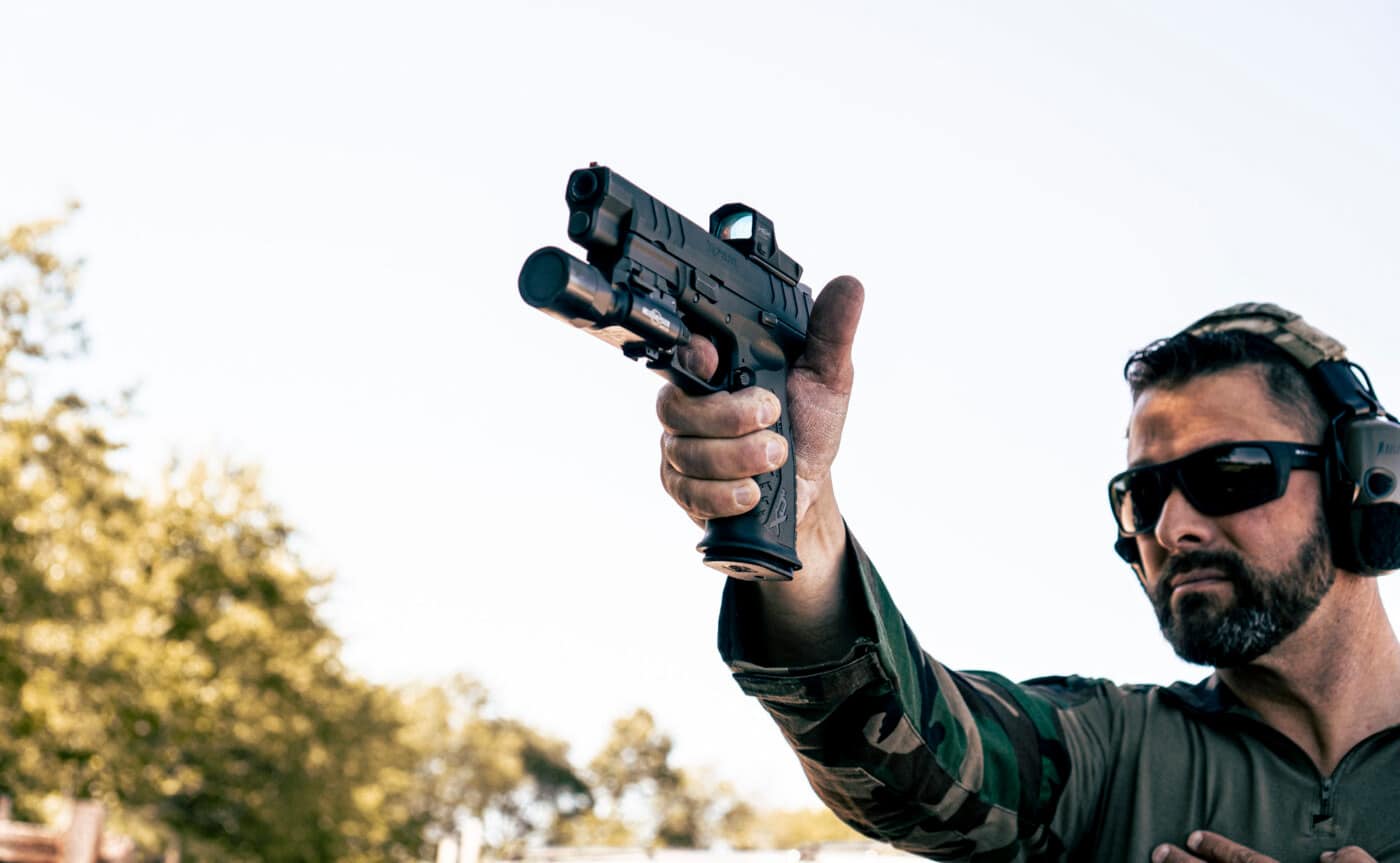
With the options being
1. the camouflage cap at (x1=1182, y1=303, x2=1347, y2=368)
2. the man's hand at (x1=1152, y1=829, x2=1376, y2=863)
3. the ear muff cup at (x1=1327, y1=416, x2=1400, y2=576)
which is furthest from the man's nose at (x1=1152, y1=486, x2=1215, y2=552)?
the man's hand at (x1=1152, y1=829, x2=1376, y2=863)

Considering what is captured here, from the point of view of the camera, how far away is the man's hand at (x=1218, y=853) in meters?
3.06

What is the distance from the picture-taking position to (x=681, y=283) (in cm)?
268

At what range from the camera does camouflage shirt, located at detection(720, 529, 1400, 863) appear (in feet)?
9.66

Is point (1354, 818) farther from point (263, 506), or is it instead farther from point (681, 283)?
point (263, 506)

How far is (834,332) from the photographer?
9.50 ft

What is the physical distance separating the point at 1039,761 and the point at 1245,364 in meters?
1.26

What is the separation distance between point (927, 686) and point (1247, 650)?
896mm

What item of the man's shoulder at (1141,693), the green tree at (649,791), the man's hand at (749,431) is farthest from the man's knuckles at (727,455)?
the green tree at (649,791)

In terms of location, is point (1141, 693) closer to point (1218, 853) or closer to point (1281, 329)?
point (1218, 853)

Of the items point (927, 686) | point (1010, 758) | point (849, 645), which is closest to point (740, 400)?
point (849, 645)

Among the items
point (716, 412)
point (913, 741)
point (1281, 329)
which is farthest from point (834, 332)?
point (1281, 329)

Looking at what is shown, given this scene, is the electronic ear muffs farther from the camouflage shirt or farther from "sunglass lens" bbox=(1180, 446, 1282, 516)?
the camouflage shirt

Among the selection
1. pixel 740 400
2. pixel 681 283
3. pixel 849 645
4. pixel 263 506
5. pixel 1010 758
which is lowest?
pixel 1010 758

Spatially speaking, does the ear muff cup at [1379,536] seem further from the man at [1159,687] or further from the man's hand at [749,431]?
the man's hand at [749,431]
